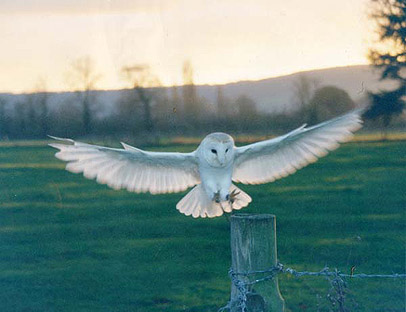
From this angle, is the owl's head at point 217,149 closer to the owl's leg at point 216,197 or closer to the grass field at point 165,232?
the owl's leg at point 216,197

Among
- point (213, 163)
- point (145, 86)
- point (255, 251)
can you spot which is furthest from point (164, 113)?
point (255, 251)

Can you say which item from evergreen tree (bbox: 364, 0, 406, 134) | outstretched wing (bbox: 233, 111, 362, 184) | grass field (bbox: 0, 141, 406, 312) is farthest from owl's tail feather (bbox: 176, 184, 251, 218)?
evergreen tree (bbox: 364, 0, 406, 134)

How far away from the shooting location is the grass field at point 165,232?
345cm

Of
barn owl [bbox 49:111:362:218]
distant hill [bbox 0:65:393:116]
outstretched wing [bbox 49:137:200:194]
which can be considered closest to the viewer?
outstretched wing [bbox 49:137:200:194]

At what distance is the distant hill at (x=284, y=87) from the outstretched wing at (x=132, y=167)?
547 millimetres

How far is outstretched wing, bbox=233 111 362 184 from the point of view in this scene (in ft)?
9.25

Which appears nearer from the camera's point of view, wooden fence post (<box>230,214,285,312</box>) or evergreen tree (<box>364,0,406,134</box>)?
wooden fence post (<box>230,214,285,312</box>)

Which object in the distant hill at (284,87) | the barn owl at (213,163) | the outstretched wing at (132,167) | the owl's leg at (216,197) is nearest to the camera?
the outstretched wing at (132,167)

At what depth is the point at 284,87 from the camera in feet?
11.2

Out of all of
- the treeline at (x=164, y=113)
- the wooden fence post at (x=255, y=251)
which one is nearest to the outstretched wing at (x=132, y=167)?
the treeline at (x=164, y=113)

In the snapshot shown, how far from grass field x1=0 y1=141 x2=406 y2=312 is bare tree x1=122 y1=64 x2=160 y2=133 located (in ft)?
1.38

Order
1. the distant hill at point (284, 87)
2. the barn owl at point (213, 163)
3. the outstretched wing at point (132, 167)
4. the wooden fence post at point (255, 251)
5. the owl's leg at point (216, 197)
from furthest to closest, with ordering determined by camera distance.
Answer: the distant hill at point (284, 87) → the owl's leg at point (216, 197) → the barn owl at point (213, 163) → the outstretched wing at point (132, 167) → the wooden fence post at point (255, 251)

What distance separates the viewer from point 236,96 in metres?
3.41

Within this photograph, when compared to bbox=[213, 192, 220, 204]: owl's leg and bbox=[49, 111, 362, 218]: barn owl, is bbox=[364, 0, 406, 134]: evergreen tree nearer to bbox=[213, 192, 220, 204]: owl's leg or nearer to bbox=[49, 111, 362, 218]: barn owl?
bbox=[49, 111, 362, 218]: barn owl
